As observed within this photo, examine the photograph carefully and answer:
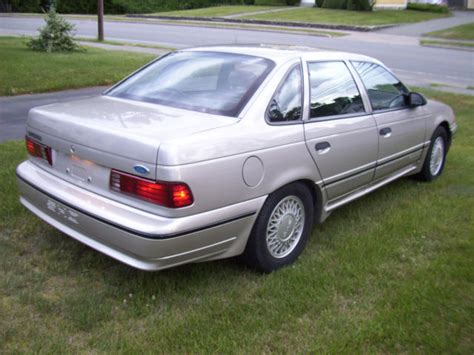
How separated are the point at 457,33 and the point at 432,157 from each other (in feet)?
76.0

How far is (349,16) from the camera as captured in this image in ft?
107

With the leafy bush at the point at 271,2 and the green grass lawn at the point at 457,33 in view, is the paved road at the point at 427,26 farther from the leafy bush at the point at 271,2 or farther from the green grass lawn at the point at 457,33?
the leafy bush at the point at 271,2

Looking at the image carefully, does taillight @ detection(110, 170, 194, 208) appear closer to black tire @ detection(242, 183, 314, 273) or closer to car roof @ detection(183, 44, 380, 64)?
black tire @ detection(242, 183, 314, 273)

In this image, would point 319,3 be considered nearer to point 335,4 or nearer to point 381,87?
point 335,4

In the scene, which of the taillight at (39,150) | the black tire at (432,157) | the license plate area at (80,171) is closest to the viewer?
the license plate area at (80,171)

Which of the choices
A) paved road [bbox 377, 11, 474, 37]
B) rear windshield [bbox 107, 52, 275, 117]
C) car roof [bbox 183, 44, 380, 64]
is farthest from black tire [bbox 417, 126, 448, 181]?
paved road [bbox 377, 11, 474, 37]

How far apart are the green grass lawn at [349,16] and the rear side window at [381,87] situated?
996 inches

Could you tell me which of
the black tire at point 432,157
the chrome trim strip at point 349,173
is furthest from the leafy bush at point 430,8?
the chrome trim strip at point 349,173

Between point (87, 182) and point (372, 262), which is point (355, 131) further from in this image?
point (87, 182)

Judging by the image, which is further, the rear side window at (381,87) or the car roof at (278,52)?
the rear side window at (381,87)

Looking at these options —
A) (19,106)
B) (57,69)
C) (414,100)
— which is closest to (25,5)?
(57,69)

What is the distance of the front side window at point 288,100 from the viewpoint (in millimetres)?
3746

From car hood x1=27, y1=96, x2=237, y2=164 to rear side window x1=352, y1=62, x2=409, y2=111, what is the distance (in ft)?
5.82

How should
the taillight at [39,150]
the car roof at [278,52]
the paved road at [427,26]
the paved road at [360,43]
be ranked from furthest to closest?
the paved road at [427,26]
the paved road at [360,43]
the car roof at [278,52]
the taillight at [39,150]
